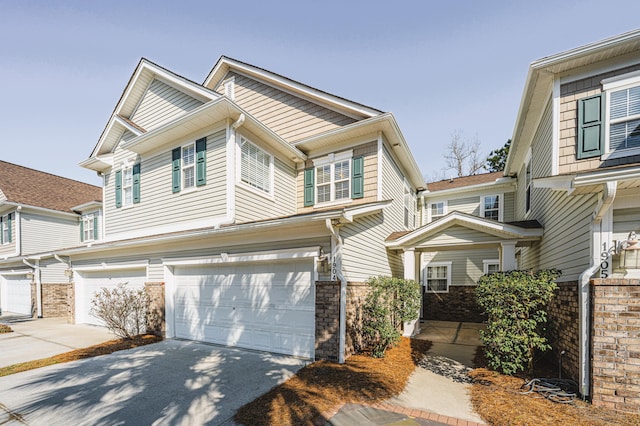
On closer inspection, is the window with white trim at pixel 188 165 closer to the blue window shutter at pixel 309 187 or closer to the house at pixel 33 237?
the blue window shutter at pixel 309 187

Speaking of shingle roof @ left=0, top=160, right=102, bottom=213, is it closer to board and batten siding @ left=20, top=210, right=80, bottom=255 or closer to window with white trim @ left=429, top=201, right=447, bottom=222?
board and batten siding @ left=20, top=210, right=80, bottom=255

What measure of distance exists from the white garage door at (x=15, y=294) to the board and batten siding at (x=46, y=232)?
1790mm

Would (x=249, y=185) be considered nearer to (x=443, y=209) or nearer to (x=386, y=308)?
(x=386, y=308)

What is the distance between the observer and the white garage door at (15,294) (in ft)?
51.1

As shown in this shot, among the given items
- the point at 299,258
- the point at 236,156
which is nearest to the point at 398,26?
the point at 236,156

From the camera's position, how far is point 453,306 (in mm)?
13211

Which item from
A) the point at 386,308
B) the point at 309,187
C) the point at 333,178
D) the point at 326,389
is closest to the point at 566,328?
the point at 386,308

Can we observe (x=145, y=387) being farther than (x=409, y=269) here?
No

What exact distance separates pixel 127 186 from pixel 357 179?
8.80m

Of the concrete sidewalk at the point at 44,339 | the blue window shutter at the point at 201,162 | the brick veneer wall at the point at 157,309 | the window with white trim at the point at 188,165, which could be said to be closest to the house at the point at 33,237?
the concrete sidewalk at the point at 44,339

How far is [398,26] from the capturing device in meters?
8.88

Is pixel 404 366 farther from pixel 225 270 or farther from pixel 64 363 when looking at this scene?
pixel 64 363

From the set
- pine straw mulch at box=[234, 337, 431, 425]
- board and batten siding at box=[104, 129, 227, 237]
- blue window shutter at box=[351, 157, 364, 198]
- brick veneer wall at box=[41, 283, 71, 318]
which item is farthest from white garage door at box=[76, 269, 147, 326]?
blue window shutter at box=[351, 157, 364, 198]

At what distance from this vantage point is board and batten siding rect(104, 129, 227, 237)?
8344mm
